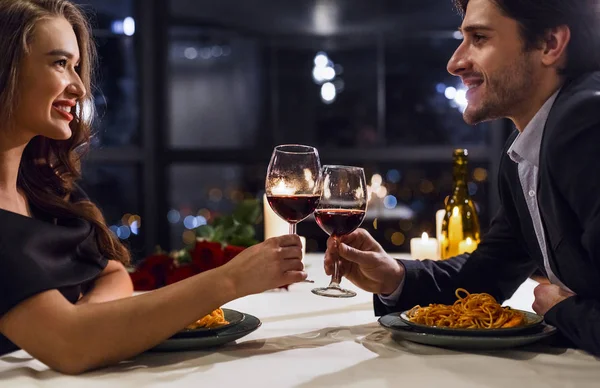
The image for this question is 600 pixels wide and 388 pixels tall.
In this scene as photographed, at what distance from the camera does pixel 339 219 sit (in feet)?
4.55

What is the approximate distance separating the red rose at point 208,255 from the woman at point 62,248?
24 cm

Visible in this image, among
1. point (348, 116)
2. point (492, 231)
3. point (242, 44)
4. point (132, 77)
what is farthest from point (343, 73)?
point (492, 231)

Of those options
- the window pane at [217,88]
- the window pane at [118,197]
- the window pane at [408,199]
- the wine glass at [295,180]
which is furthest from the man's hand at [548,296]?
the window pane at [217,88]

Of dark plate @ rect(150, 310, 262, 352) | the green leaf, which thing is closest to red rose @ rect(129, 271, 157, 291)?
the green leaf

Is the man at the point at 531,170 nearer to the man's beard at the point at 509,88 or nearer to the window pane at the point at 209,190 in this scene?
the man's beard at the point at 509,88

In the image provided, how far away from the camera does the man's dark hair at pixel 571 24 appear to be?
4.95 ft

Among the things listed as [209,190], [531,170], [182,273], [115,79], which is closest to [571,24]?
[531,170]

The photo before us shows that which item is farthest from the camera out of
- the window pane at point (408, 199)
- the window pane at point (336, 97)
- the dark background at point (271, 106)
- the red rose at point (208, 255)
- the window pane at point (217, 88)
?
the window pane at point (217, 88)

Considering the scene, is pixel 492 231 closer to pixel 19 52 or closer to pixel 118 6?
pixel 19 52

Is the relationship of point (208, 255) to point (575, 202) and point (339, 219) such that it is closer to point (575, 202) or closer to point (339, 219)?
A: point (339, 219)

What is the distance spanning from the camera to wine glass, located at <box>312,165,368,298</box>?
54.7 inches

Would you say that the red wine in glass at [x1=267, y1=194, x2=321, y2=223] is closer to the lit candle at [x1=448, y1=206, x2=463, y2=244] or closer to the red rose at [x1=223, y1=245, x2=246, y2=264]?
the red rose at [x1=223, y1=245, x2=246, y2=264]

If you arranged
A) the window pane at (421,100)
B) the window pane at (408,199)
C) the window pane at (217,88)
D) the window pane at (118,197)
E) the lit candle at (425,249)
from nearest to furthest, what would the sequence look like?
the lit candle at (425,249), the window pane at (408,199), the window pane at (118,197), the window pane at (421,100), the window pane at (217,88)

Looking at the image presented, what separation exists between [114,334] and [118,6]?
4.15 metres
